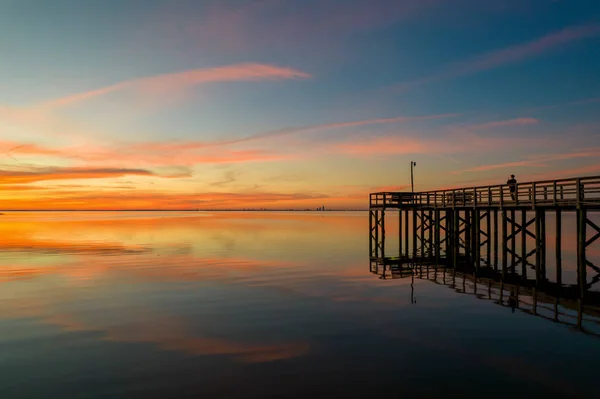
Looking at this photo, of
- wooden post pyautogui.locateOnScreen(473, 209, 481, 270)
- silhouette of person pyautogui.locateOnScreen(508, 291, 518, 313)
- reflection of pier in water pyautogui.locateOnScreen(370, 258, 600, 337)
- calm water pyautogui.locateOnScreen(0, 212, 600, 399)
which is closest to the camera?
calm water pyautogui.locateOnScreen(0, 212, 600, 399)

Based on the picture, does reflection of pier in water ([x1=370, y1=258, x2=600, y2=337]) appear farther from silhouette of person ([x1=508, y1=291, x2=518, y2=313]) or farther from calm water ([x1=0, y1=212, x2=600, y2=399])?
calm water ([x1=0, y1=212, x2=600, y2=399])

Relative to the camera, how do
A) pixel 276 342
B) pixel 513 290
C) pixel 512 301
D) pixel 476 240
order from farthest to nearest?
1. pixel 476 240
2. pixel 513 290
3. pixel 512 301
4. pixel 276 342

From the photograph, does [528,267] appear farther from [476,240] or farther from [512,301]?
[512,301]

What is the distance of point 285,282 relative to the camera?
25.6 metres

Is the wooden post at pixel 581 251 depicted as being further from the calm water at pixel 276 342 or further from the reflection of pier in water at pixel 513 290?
the calm water at pixel 276 342

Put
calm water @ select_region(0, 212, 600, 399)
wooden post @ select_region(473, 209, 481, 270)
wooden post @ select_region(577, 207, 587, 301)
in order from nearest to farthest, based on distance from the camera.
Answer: calm water @ select_region(0, 212, 600, 399) < wooden post @ select_region(577, 207, 587, 301) < wooden post @ select_region(473, 209, 481, 270)

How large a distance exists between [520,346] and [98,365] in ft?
42.0

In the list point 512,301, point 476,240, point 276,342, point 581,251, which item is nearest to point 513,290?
point 512,301

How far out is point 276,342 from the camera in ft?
46.6

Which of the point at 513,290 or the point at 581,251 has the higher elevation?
the point at 581,251

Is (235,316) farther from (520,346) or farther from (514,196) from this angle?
(514,196)

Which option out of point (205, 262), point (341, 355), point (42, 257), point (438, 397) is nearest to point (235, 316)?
point (341, 355)

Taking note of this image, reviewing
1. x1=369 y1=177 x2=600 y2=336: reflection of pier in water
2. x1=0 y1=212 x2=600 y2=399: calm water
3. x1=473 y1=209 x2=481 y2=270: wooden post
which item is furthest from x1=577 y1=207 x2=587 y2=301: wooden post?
x1=473 y1=209 x2=481 y2=270: wooden post

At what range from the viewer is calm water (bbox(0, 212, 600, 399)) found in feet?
35.6
